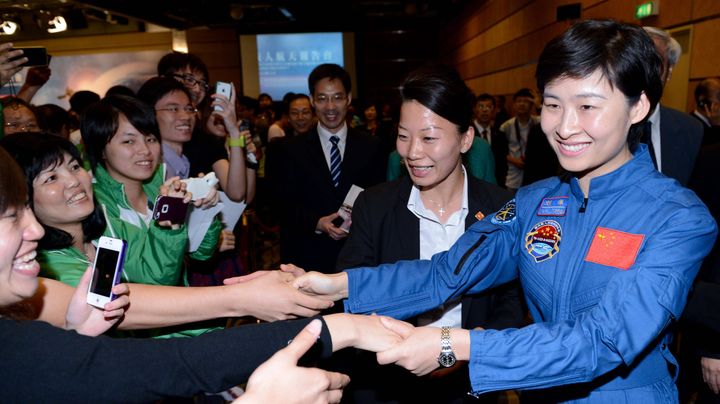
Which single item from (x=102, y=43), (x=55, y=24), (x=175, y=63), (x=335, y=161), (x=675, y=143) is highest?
(x=102, y=43)

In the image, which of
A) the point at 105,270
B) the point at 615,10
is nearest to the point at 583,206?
the point at 105,270

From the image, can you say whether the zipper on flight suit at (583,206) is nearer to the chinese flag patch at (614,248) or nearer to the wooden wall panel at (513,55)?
the chinese flag patch at (614,248)

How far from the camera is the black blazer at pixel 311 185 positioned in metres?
2.97

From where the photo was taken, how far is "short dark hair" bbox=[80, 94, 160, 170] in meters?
2.11

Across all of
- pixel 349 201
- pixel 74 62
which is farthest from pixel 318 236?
pixel 74 62

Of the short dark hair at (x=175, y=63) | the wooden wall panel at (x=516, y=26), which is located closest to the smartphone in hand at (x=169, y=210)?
the short dark hair at (x=175, y=63)

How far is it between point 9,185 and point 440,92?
1.27 metres

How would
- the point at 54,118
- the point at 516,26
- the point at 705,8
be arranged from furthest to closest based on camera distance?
the point at 516,26 < the point at 705,8 < the point at 54,118

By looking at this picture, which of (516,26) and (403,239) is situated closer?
(403,239)

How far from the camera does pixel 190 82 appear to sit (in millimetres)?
3244

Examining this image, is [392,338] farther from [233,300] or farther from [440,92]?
[440,92]

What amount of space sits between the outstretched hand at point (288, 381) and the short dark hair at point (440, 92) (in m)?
0.98

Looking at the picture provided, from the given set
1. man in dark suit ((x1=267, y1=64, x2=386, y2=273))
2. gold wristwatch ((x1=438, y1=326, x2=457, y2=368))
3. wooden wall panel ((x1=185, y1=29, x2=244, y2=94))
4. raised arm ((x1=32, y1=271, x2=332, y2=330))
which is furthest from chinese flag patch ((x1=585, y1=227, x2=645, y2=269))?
wooden wall panel ((x1=185, y1=29, x2=244, y2=94))

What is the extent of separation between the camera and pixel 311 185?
9.88 feet
